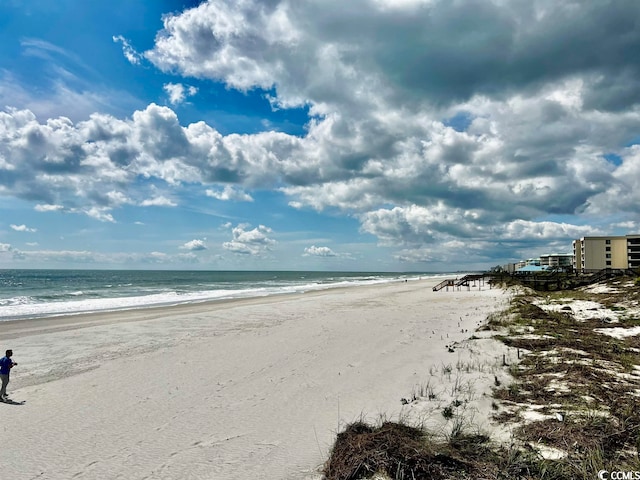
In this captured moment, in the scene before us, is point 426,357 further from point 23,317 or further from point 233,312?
point 23,317

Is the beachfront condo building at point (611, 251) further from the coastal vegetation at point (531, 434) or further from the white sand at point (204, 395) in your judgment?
the coastal vegetation at point (531, 434)

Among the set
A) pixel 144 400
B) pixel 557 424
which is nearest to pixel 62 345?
pixel 144 400

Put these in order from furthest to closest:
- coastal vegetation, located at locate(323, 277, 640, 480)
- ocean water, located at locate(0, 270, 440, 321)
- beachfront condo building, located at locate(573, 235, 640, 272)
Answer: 1. beachfront condo building, located at locate(573, 235, 640, 272)
2. ocean water, located at locate(0, 270, 440, 321)
3. coastal vegetation, located at locate(323, 277, 640, 480)

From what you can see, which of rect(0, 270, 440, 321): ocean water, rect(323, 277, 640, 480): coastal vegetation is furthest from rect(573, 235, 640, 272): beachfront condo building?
rect(323, 277, 640, 480): coastal vegetation

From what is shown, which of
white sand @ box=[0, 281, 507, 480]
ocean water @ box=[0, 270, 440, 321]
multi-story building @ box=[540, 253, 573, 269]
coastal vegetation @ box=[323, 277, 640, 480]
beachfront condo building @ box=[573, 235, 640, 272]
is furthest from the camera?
multi-story building @ box=[540, 253, 573, 269]

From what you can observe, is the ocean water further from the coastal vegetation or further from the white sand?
the coastal vegetation

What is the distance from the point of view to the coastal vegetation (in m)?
4.59

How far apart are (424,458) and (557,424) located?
2393mm

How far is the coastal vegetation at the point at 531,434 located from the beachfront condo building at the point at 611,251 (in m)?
99.2

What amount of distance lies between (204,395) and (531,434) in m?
6.52

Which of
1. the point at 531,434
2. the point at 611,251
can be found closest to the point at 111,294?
the point at 531,434

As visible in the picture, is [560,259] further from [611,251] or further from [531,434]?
[531,434]

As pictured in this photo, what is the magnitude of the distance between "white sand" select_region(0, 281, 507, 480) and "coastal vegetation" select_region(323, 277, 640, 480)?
0.74 m

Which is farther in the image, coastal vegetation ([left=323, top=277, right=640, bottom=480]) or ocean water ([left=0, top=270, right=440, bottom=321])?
ocean water ([left=0, top=270, right=440, bottom=321])
